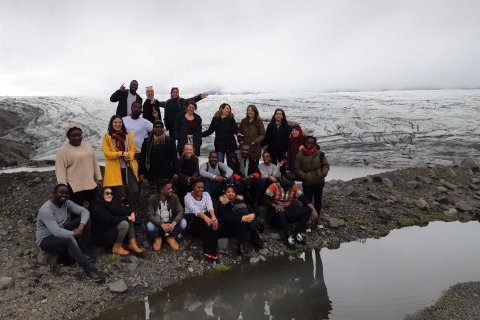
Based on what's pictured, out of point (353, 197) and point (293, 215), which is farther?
point (353, 197)

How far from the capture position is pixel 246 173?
7.92 meters

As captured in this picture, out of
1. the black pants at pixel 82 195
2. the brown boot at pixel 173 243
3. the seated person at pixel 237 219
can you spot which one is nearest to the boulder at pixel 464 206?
the seated person at pixel 237 219

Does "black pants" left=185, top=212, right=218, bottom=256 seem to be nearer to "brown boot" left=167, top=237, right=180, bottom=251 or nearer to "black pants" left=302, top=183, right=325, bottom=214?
"brown boot" left=167, top=237, right=180, bottom=251

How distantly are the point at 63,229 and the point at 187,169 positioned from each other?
2504 mm

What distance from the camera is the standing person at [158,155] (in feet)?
22.9

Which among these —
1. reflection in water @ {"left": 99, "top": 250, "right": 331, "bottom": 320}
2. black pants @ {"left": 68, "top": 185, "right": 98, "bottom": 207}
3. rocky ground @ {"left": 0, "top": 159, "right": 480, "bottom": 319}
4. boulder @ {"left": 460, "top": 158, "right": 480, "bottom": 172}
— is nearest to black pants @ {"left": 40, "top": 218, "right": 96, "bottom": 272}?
rocky ground @ {"left": 0, "top": 159, "right": 480, "bottom": 319}

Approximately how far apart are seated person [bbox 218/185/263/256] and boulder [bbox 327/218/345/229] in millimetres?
1904

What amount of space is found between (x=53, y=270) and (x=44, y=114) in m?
24.5

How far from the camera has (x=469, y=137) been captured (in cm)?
2202

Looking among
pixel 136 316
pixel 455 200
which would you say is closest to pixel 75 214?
pixel 136 316

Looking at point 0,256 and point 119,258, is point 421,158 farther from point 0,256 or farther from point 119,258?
point 0,256

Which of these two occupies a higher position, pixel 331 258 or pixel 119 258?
pixel 119 258

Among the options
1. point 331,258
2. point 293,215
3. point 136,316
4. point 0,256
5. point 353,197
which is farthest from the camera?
point 353,197

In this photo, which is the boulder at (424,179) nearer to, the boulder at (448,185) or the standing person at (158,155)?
the boulder at (448,185)
